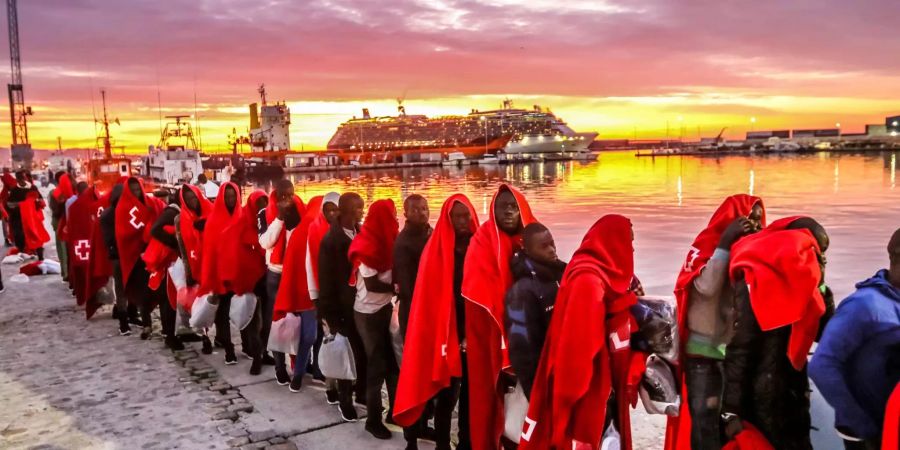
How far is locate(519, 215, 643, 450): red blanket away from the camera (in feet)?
8.05

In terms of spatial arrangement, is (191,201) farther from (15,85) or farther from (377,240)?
(15,85)

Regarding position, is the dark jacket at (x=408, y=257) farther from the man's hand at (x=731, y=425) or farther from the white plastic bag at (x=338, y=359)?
the man's hand at (x=731, y=425)

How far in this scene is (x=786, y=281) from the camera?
2.61m

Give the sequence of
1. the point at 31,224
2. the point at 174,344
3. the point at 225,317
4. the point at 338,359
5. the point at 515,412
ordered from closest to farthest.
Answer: the point at 515,412 → the point at 338,359 → the point at 225,317 → the point at 174,344 → the point at 31,224

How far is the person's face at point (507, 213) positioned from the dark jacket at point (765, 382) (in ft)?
3.27

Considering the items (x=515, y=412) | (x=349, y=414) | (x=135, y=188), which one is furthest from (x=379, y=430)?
(x=135, y=188)

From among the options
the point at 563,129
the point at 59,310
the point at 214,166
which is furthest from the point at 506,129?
the point at 59,310

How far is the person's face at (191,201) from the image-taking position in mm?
5809

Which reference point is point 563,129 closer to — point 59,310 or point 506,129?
point 506,129

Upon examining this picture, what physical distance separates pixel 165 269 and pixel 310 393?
221 cm

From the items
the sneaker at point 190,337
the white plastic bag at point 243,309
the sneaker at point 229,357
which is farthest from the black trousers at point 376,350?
the sneaker at point 190,337

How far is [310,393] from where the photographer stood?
191 inches

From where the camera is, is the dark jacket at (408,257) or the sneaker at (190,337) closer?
the dark jacket at (408,257)

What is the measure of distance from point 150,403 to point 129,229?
2.28m
